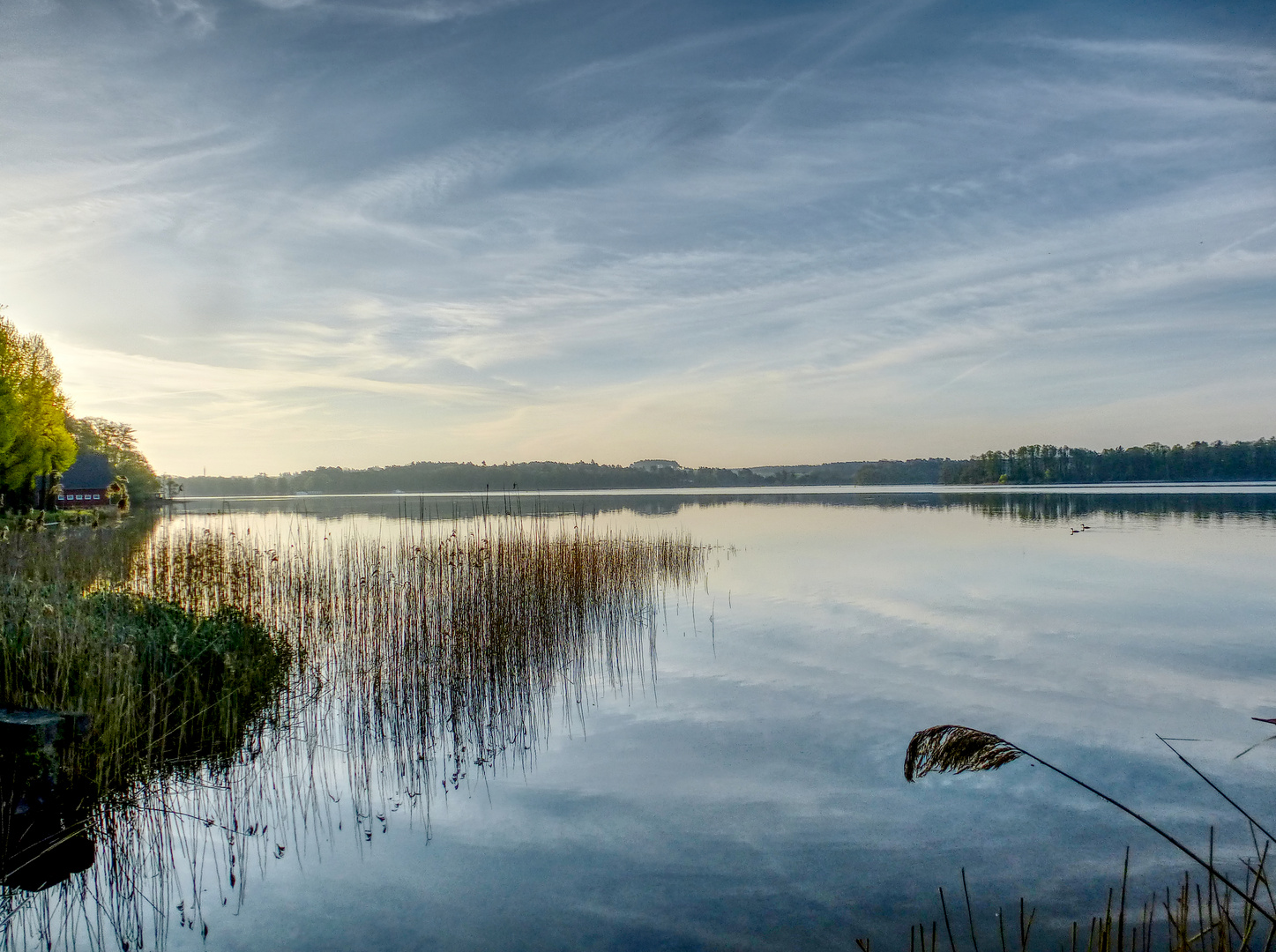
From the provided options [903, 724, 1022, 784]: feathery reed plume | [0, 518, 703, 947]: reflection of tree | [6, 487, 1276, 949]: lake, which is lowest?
[6, 487, 1276, 949]: lake

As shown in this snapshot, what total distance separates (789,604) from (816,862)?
804cm

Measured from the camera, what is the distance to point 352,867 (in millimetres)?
3920

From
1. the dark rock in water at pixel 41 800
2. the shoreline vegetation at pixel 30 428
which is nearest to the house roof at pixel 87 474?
the shoreline vegetation at pixel 30 428

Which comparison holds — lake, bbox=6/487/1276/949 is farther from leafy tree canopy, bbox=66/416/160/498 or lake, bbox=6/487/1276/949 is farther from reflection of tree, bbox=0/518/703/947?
leafy tree canopy, bbox=66/416/160/498

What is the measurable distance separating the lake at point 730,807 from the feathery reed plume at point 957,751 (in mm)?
1857

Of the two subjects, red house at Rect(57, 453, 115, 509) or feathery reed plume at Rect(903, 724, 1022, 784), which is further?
red house at Rect(57, 453, 115, 509)

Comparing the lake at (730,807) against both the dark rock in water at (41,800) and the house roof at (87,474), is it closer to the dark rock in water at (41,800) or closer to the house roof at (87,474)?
the dark rock in water at (41,800)

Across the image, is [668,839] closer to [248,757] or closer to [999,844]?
[999,844]

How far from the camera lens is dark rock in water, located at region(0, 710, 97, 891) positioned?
3.74 meters

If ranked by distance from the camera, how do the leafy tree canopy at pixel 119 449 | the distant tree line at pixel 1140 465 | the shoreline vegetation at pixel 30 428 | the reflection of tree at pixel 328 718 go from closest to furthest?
the reflection of tree at pixel 328 718, the shoreline vegetation at pixel 30 428, the leafy tree canopy at pixel 119 449, the distant tree line at pixel 1140 465

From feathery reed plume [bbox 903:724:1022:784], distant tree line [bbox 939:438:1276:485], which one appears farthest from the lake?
distant tree line [bbox 939:438:1276:485]

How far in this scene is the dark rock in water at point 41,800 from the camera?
3.74m

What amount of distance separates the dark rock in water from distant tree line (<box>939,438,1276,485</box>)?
10803cm

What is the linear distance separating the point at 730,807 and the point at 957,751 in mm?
3031
